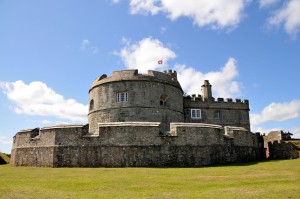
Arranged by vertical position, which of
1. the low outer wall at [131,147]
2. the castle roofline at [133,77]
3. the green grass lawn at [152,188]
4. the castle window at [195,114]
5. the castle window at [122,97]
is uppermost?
the castle roofline at [133,77]

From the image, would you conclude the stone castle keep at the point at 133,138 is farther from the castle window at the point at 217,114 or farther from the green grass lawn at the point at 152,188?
the castle window at the point at 217,114

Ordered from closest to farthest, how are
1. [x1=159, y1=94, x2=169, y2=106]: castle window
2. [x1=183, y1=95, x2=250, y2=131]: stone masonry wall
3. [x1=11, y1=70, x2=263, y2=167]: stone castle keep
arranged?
1. [x1=11, y1=70, x2=263, y2=167]: stone castle keep
2. [x1=159, y1=94, x2=169, y2=106]: castle window
3. [x1=183, y1=95, x2=250, y2=131]: stone masonry wall

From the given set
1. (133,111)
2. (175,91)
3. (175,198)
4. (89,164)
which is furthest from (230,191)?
(175,91)

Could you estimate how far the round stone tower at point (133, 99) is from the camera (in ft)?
84.0

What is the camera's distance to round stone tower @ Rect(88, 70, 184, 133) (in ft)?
84.0

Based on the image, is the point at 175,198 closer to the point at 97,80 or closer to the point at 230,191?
the point at 230,191

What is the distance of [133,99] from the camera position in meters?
25.7

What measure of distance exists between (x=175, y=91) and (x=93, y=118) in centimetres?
808

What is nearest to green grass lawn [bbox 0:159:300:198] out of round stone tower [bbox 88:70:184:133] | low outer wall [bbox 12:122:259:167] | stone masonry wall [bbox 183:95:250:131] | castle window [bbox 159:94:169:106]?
low outer wall [bbox 12:122:259:167]

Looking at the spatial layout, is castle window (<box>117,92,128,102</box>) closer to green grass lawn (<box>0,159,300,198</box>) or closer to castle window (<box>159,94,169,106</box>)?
castle window (<box>159,94,169,106</box>)

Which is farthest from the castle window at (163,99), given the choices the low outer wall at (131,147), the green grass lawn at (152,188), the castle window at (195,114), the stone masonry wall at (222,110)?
the green grass lawn at (152,188)

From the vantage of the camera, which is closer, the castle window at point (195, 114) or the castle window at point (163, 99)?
the castle window at point (163, 99)

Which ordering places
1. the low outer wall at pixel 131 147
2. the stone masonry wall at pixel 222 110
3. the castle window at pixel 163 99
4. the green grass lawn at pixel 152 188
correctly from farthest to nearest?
the stone masonry wall at pixel 222 110 < the castle window at pixel 163 99 < the low outer wall at pixel 131 147 < the green grass lawn at pixel 152 188

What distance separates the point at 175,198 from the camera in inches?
324
